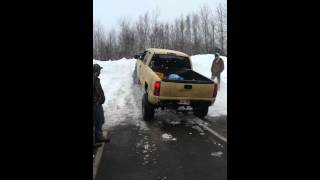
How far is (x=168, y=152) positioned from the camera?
7188 mm

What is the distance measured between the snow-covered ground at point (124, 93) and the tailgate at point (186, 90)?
120 centimetres

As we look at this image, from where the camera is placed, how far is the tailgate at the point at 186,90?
965 centimetres

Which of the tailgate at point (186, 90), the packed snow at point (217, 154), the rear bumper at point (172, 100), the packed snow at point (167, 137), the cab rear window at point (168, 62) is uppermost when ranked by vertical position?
the cab rear window at point (168, 62)

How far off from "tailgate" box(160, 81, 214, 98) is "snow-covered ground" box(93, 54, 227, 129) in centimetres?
120

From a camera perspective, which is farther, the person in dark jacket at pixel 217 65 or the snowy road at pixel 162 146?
the person in dark jacket at pixel 217 65

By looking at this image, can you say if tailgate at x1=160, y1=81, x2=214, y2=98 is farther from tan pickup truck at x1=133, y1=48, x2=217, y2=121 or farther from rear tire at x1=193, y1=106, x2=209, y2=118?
rear tire at x1=193, y1=106, x2=209, y2=118

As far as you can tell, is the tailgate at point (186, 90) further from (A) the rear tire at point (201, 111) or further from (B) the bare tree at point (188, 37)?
(B) the bare tree at point (188, 37)

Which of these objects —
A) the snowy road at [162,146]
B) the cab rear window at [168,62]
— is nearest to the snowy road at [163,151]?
the snowy road at [162,146]

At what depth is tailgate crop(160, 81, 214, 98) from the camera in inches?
380

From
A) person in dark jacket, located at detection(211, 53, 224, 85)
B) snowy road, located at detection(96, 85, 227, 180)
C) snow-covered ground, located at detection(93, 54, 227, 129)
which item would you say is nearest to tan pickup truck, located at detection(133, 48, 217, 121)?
snowy road, located at detection(96, 85, 227, 180)
